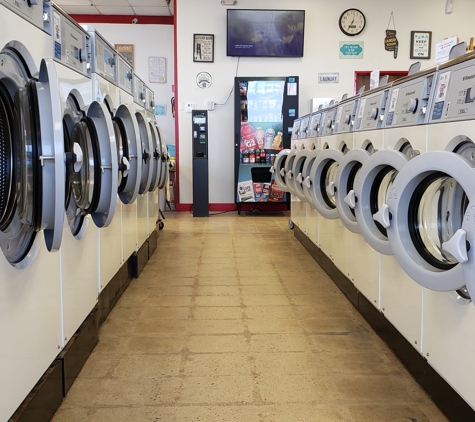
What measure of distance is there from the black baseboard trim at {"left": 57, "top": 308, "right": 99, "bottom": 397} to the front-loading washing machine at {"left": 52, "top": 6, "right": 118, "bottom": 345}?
0.14ft

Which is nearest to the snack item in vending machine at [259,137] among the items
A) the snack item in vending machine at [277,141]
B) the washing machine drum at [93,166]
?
the snack item in vending machine at [277,141]

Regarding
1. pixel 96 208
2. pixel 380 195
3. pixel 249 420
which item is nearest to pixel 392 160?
pixel 380 195

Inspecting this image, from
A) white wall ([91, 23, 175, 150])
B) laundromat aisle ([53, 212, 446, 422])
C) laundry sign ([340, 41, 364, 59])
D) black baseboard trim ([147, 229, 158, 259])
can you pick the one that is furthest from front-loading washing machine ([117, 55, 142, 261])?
white wall ([91, 23, 175, 150])

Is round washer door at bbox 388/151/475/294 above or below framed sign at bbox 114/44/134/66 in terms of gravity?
below

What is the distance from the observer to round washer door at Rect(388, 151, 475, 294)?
66.6 inches

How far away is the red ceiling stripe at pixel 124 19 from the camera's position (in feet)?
29.4

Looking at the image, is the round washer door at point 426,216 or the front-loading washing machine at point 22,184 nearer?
the front-loading washing machine at point 22,184

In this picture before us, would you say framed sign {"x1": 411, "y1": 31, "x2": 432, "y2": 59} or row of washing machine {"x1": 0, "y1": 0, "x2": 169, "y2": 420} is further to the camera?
framed sign {"x1": 411, "y1": 31, "x2": 432, "y2": 59}

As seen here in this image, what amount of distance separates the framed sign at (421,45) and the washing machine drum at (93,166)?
6834 millimetres

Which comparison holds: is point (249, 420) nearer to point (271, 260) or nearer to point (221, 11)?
point (271, 260)

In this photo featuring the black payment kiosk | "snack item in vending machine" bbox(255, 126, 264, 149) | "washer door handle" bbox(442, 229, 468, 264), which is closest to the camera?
"washer door handle" bbox(442, 229, 468, 264)

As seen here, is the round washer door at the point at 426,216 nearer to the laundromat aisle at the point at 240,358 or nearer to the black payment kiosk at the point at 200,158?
the laundromat aisle at the point at 240,358

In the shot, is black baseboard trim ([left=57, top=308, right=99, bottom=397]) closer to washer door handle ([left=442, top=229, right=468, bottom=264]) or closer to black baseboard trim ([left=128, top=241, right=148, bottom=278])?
black baseboard trim ([left=128, top=241, right=148, bottom=278])

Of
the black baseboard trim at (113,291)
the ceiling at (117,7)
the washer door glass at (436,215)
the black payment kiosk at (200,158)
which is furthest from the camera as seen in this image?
the ceiling at (117,7)
